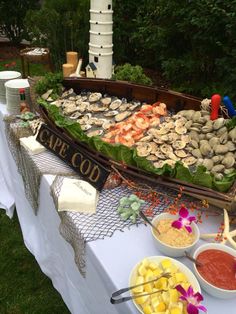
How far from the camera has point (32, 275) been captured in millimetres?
2041

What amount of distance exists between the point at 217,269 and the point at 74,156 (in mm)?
791

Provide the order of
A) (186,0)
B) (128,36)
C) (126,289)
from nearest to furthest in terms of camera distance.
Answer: (126,289) < (186,0) < (128,36)

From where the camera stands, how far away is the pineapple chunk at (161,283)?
0.86 metres

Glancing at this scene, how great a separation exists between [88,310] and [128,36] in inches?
187

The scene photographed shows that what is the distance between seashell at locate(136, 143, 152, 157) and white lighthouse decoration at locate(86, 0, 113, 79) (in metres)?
1.26

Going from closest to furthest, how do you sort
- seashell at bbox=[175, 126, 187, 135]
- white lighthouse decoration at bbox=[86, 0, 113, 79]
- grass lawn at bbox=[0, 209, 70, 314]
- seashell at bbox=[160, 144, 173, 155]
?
seashell at bbox=[160, 144, 173, 155] → seashell at bbox=[175, 126, 187, 135] → grass lawn at bbox=[0, 209, 70, 314] → white lighthouse decoration at bbox=[86, 0, 113, 79]

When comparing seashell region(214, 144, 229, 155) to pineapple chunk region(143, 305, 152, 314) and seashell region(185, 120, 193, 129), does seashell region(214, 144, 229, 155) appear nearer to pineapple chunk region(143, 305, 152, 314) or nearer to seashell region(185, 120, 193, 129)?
seashell region(185, 120, 193, 129)

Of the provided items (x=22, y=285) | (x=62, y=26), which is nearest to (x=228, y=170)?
(x=22, y=285)

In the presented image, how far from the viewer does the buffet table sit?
0.99 metres

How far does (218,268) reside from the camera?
0.94m

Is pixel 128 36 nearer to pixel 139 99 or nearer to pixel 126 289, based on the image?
pixel 139 99

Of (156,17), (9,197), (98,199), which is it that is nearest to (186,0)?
(156,17)

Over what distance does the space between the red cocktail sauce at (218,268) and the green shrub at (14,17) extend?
7.01 metres

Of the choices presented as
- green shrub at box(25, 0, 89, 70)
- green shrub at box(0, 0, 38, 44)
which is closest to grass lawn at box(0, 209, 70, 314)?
green shrub at box(25, 0, 89, 70)
